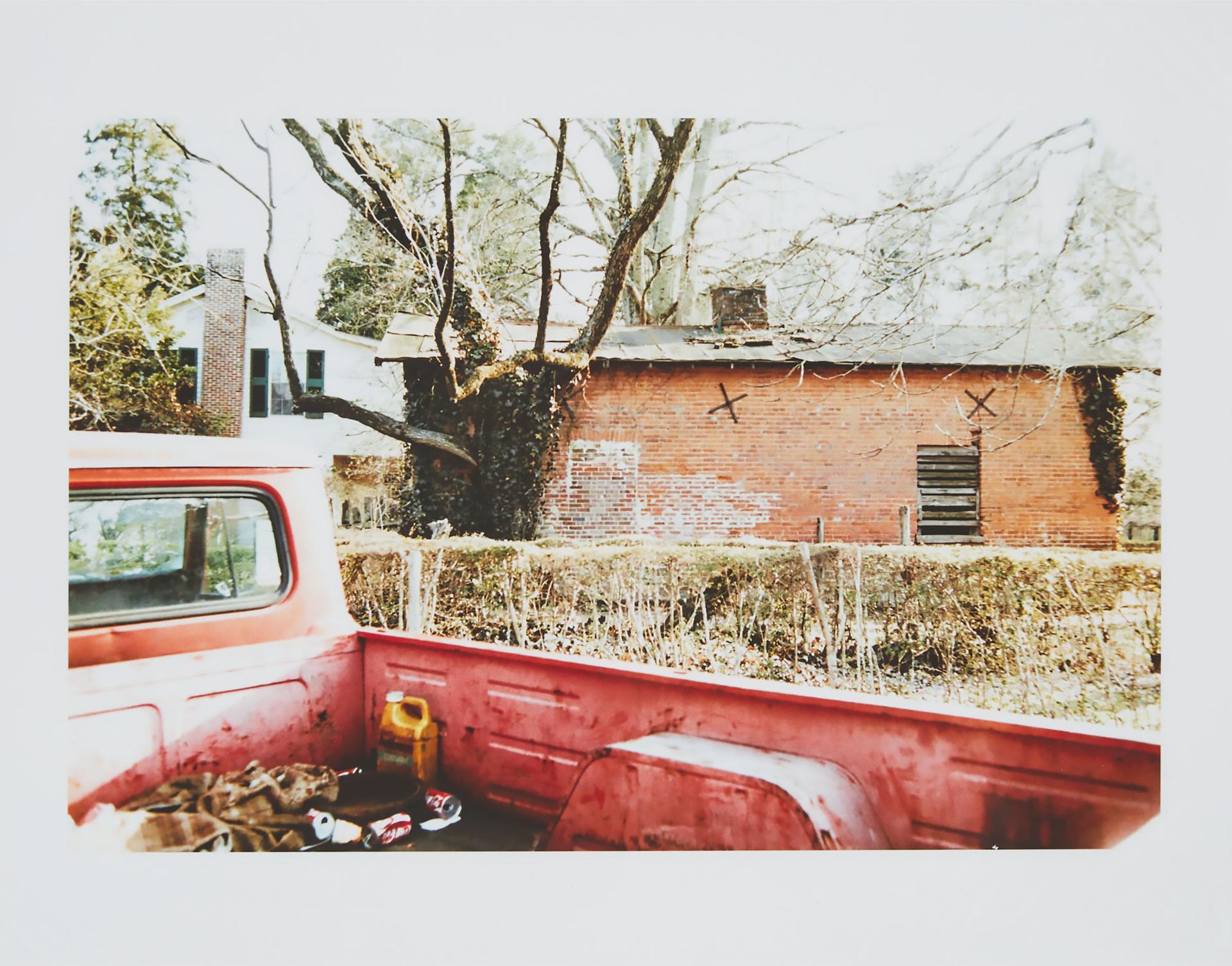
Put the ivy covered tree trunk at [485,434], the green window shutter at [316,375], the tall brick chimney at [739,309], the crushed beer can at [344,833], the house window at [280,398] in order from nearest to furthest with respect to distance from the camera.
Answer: the crushed beer can at [344,833], the house window at [280,398], the green window shutter at [316,375], the ivy covered tree trunk at [485,434], the tall brick chimney at [739,309]

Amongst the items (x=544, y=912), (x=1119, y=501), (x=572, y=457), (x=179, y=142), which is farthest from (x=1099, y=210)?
(x=179, y=142)

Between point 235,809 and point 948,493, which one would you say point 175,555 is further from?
point 948,493

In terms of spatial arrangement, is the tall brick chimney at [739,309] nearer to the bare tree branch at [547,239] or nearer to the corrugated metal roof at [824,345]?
the corrugated metal roof at [824,345]

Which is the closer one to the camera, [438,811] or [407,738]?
[438,811]

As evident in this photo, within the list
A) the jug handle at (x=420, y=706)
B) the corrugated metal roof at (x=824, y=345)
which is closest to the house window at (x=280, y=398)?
the corrugated metal roof at (x=824, y=345)

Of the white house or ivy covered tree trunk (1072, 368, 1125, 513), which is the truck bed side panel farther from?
ivy covered tree trunk (1072, 368, 1125, 513)

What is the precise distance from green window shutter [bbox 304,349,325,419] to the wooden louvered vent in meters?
4.32

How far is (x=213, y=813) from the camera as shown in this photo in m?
2.22

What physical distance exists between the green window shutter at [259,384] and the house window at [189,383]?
0.35 metres

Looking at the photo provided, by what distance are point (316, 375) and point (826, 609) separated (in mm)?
3841

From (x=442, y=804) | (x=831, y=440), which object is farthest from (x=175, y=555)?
(x=831, y=440)

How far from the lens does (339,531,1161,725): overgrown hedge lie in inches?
179

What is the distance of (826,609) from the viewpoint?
5.05m

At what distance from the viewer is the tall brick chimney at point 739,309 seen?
250 inches
